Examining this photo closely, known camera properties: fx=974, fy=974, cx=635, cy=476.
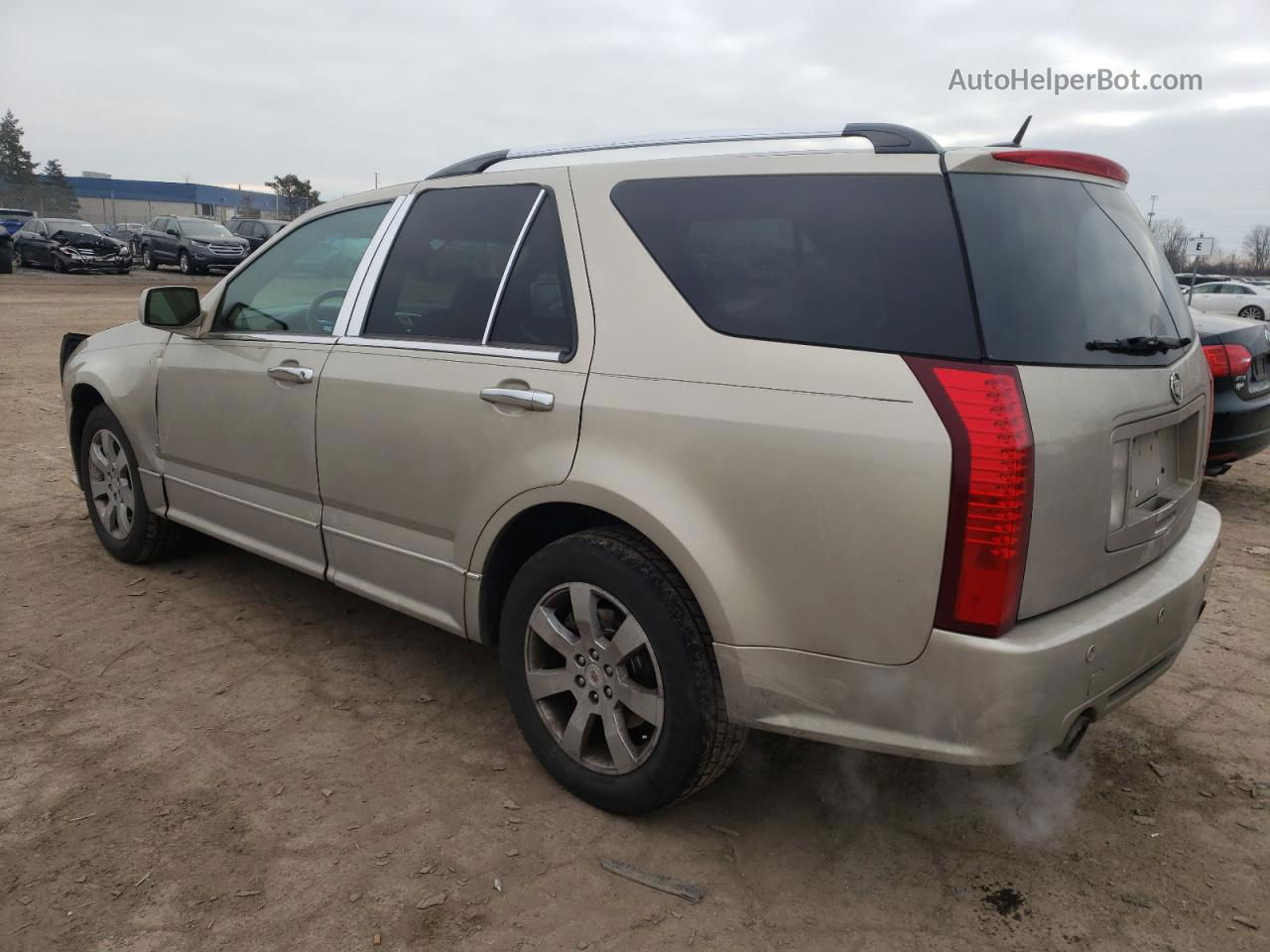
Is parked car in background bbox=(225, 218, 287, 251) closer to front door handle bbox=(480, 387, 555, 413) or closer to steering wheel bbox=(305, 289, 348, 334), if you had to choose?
steering wheel bbox=(305, 289, 348, 334)

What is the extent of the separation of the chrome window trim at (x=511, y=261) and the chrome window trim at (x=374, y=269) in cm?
61

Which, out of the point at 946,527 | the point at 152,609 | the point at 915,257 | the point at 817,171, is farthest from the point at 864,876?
the point at 152,609

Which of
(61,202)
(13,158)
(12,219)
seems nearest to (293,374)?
(12,219)

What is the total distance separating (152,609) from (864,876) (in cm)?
319

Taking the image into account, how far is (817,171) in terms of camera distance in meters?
2.41

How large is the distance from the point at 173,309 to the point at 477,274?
170 cm

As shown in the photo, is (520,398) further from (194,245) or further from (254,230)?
(254,230)

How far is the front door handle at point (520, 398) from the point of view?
2.71 meters

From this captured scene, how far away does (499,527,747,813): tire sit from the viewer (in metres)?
2.46

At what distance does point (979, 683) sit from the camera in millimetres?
2096

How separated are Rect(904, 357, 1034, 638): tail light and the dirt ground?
33.9 inches

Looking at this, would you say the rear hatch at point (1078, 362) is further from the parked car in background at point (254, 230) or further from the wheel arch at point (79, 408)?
the parked car in background at point (254, 230)

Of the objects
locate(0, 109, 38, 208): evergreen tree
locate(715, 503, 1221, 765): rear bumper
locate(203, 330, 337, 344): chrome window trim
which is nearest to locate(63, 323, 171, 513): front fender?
locate(203, 330, 337, 344): chrome window trim

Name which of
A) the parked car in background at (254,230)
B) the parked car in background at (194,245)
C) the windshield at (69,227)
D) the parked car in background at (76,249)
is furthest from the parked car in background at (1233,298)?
the windshield at (69,227)
